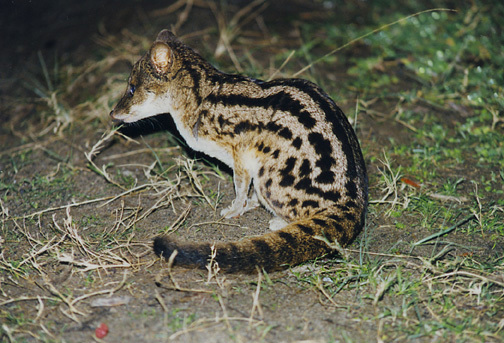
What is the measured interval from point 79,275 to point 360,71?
467cm

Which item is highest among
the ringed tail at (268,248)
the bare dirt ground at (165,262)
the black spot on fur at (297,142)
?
the black spot on fur at (297,142)

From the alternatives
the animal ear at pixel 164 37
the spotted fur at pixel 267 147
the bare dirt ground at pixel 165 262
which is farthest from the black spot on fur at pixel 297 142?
the animal ear at pixel 164 37

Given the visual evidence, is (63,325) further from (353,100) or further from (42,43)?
(42,43)

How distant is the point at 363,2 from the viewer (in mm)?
9141

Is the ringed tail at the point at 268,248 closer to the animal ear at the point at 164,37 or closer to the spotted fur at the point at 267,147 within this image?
the spotted fur at the point at 267,147

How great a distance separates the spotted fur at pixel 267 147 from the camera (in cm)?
383

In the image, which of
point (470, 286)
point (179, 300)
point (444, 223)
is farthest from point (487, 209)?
point (179, 300)

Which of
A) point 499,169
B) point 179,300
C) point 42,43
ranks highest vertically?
point 42,43

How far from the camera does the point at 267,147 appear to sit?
4422 mm

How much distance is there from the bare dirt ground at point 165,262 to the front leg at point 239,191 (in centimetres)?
9

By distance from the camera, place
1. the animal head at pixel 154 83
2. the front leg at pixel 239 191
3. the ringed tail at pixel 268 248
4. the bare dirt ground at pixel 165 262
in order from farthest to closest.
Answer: the animal head at pixel 154 83, the front leg at pixel 239 191, the ringed tail at pixel 268 248, the bare dirt ground at pixel 165 262

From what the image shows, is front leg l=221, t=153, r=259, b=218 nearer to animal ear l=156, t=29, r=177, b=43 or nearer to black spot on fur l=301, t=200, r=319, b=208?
black spot on fur l=301, t=200, r=319, b=208

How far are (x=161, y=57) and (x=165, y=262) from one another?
2022mm

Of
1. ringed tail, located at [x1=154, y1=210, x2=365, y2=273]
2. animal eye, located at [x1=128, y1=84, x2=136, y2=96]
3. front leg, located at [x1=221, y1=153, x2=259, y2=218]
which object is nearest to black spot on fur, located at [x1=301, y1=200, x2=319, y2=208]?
ringed tail, located at [x1=154, y1=210, x2=365, y2=273]
